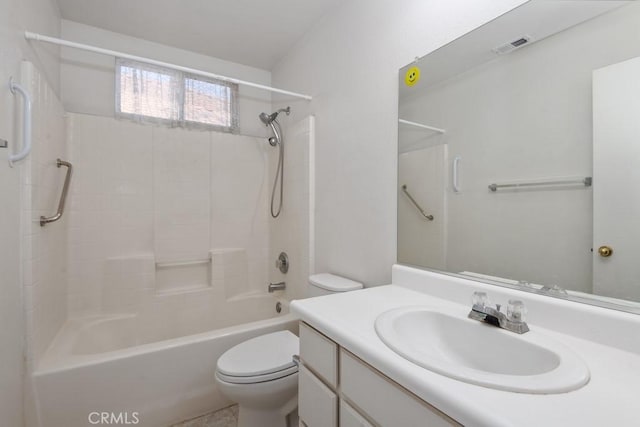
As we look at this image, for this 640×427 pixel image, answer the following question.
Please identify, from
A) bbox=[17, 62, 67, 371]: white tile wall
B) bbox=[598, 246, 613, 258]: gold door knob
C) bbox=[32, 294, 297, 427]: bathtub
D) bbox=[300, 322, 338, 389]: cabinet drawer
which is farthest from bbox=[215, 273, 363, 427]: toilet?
bbox=[598, 246, 613, 258]: gold door knob

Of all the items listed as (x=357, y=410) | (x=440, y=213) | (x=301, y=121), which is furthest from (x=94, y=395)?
(x=301, y=121)

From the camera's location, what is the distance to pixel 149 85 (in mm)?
2211

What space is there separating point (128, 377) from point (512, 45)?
84.0 inches

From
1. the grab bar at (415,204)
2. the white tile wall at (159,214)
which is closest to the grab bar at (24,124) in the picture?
the white tile wall at (159,214)

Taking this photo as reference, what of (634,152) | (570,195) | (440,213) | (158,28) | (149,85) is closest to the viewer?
(634,152)

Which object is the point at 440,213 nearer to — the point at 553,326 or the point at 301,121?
the point at 553,326

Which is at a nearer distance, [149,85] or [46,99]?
[46,99]

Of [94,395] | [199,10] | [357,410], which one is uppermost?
[199,10]

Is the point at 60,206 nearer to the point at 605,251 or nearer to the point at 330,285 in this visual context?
the point at 330,285

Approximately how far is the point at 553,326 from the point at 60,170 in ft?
8.47

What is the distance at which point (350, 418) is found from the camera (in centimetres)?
77

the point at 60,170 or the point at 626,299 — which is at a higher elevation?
the point at 60,170

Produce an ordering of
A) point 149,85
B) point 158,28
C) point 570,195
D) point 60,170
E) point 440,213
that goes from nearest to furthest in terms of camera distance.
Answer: point 570,195 → point 440,213 → point 60,170 → point 158,28 → point 149,85

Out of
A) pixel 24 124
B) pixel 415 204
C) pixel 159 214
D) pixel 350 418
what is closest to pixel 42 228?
pixel 24 124
